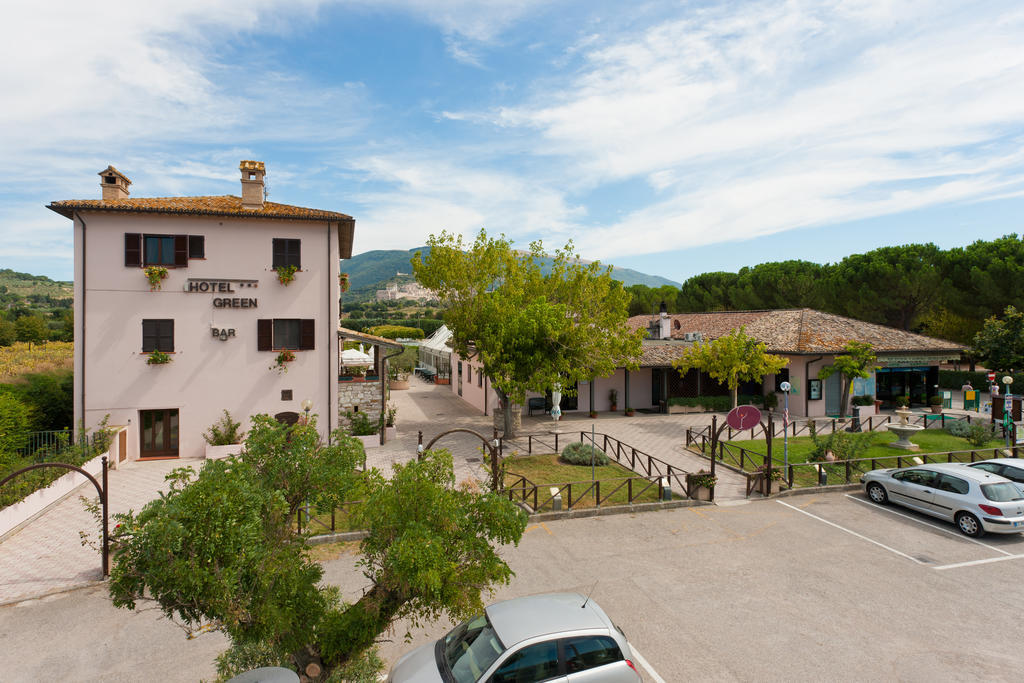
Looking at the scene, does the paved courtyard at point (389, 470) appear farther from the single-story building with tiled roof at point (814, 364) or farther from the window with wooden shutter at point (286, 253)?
the window with wooden shutter at point (286, 253)

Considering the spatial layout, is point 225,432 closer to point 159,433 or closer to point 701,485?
point 159,433

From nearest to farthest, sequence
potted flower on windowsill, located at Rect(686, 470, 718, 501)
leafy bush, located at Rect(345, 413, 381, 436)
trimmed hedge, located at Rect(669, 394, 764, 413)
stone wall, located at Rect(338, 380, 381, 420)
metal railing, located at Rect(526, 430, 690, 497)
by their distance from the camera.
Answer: potted flower on windowsill, located at Rect(686, 470, 718, 501), metal railing, located at Rect(526, 430, 690, 497), leafy bush, located at Rect(345, 413, 381, 436), stone wall, located at Rect(338, 380, 381, 420), trimmed hedge, located at Rect(669, 394, 764, 413)

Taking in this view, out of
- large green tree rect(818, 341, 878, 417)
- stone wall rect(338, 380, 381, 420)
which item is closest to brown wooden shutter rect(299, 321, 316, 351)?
stone wall rect(338, 380, 381, 420)

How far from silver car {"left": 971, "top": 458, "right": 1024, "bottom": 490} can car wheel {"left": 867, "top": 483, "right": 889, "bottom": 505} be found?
2.86 metres

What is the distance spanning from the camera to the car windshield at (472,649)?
6.13 metres

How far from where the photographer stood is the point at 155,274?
1911cm

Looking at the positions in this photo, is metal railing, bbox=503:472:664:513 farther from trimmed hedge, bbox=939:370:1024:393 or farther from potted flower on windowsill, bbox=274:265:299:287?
trimmed hedge, bbox=939:370:1024:393

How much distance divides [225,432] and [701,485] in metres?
17.0

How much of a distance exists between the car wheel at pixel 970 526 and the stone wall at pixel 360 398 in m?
19.5

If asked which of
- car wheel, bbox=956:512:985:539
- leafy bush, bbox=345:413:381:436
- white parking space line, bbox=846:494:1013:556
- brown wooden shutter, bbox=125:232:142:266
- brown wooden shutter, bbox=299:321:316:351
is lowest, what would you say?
white parking space line, bbox=846:494:1013:556

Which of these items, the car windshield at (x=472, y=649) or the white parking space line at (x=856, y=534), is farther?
the white parking space line at (x=856, y=534)

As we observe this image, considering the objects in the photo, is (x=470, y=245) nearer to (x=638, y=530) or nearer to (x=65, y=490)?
(x=638, y=530)

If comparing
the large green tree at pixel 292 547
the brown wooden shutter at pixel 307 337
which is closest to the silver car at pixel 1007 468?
the large green tree at pixel 292 547

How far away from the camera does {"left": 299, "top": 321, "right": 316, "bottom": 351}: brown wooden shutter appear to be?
815 inches
